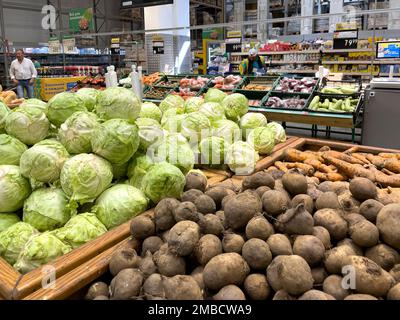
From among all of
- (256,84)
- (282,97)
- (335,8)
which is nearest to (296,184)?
(282,97)

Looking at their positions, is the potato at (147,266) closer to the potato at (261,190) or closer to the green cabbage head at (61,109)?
the potato at (261,190)

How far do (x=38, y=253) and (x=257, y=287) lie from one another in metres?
0.90

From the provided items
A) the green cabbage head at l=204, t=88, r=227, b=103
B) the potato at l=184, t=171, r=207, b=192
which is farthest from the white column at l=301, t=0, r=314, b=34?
the potato at l=184, t=171, r=207, b=192

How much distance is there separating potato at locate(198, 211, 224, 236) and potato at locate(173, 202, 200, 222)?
1.2 inches

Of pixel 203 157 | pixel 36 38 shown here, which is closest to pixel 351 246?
pixel 203 157

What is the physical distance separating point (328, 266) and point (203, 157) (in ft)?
4.55

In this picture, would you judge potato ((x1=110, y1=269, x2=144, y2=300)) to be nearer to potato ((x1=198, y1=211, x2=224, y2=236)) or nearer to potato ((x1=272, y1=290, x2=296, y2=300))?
potato ((x1=198, y1=211, x2=224, y2=236))

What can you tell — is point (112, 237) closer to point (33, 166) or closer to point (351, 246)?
point (33, 166)

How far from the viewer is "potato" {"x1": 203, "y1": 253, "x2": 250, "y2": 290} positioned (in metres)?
1.21

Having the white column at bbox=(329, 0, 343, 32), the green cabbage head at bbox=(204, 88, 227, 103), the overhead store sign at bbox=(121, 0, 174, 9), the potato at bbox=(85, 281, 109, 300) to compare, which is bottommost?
the potato at bbox=(85, 281, 109, 300)

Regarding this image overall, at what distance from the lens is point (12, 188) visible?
5.79 feet

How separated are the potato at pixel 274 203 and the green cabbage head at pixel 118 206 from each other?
2.16 feet

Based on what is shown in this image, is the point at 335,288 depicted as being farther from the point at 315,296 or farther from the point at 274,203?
the point at 274,203

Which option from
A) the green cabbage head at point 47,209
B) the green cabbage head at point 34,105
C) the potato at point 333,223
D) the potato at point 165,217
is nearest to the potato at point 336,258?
the potato at point 333,223
